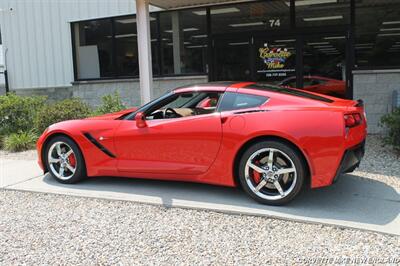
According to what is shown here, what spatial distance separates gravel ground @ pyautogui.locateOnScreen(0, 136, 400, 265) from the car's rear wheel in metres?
0.40

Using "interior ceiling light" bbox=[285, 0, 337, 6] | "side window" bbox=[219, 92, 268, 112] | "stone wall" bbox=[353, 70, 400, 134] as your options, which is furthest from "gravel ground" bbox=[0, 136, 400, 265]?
"interior ceiling light" bbox=[285, 0, 337, 6]

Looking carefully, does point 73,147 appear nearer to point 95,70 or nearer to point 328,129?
point 328,129

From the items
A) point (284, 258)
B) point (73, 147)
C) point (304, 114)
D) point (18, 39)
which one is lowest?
point (284, 258)

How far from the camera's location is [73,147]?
590cm

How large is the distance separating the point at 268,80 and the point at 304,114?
5925 mm

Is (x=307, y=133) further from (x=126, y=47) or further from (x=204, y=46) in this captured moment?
(x=126, y=47)

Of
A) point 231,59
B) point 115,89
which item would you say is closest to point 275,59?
point 231,59

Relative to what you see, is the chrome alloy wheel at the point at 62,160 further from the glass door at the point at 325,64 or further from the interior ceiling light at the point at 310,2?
the interior ceiling light at the point at 310,2

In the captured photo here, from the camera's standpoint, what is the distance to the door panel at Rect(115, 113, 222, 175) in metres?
5.07

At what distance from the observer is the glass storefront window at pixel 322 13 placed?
9641mm

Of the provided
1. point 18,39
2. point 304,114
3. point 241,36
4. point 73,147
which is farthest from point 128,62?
point 304,114

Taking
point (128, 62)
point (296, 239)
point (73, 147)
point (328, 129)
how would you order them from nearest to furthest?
point (296, 239)
point (328, 129)
point (73, 147)
point (128, 62)

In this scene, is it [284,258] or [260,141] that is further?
[260,141]

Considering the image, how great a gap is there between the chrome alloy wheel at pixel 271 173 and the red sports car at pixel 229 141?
0.01 m
